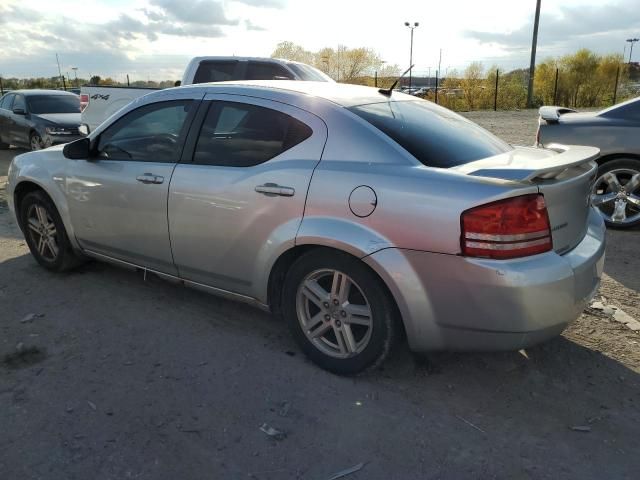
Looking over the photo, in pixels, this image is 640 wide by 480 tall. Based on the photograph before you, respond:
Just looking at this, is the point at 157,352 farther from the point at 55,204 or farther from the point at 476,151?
the point at 476,151

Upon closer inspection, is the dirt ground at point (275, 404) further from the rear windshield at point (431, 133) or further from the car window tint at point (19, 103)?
the car window tint at point (19, 103)

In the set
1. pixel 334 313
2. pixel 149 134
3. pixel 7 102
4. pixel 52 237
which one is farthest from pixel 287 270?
pixel 7 102

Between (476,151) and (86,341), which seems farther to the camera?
(86,341)

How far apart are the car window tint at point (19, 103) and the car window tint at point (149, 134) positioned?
10.9 m

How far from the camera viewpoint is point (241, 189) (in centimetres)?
333

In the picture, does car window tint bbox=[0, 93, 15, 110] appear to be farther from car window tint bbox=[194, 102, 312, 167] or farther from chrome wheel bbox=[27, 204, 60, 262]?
car window tint bbox=[194, 102, 312, 167]

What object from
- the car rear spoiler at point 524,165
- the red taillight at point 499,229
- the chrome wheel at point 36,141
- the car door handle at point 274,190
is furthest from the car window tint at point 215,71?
the red taillight at point 499,229

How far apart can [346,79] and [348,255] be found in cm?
3472

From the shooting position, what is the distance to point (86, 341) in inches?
143

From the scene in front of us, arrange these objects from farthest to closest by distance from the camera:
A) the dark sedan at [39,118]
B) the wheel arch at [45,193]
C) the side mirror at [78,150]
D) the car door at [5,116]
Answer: the car door at [5,116], the dark sedan at [39,118], the wheel arch at [45,193], the side mirror at [78,150]

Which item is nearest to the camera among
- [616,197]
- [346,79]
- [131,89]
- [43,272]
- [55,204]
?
[55,204]

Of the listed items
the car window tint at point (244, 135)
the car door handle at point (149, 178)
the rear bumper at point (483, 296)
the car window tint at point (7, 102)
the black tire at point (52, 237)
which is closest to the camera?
the rear bumper at point (483, 296)

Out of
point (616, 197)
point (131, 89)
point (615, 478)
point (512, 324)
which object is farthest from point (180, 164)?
point (131, 89)

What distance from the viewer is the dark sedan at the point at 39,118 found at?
12.5 m
